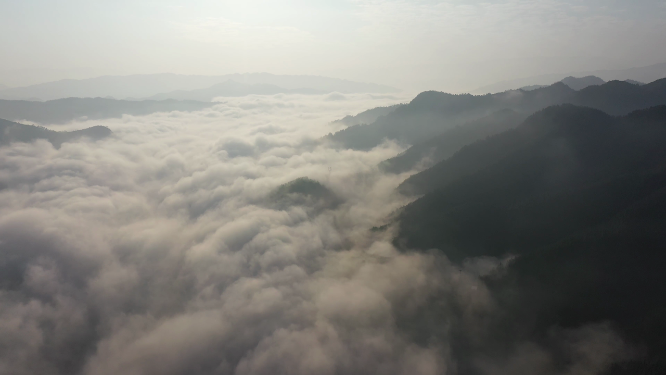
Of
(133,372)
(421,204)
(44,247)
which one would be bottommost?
(133,372)

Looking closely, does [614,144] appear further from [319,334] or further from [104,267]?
[104,267]

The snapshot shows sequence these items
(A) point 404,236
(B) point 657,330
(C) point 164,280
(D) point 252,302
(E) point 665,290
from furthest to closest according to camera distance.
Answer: (C) point 164,280, (A) point 404,236, (D) point 252,302, (E) point 665,290, (B) point 657,330

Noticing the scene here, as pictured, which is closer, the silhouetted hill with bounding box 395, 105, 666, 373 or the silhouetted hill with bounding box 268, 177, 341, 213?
the silhouetted hill with bounding box 395, 105, 666, 373

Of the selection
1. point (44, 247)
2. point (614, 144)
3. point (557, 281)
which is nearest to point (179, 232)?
point (44, 247)

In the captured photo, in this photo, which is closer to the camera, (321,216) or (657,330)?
(657,330)

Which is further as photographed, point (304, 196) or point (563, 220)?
point (304, 196)

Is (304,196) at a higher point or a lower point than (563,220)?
lower

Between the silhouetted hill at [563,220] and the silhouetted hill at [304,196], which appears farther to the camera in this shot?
the silhouetted hill at [304,196]

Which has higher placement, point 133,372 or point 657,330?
point 657,330
